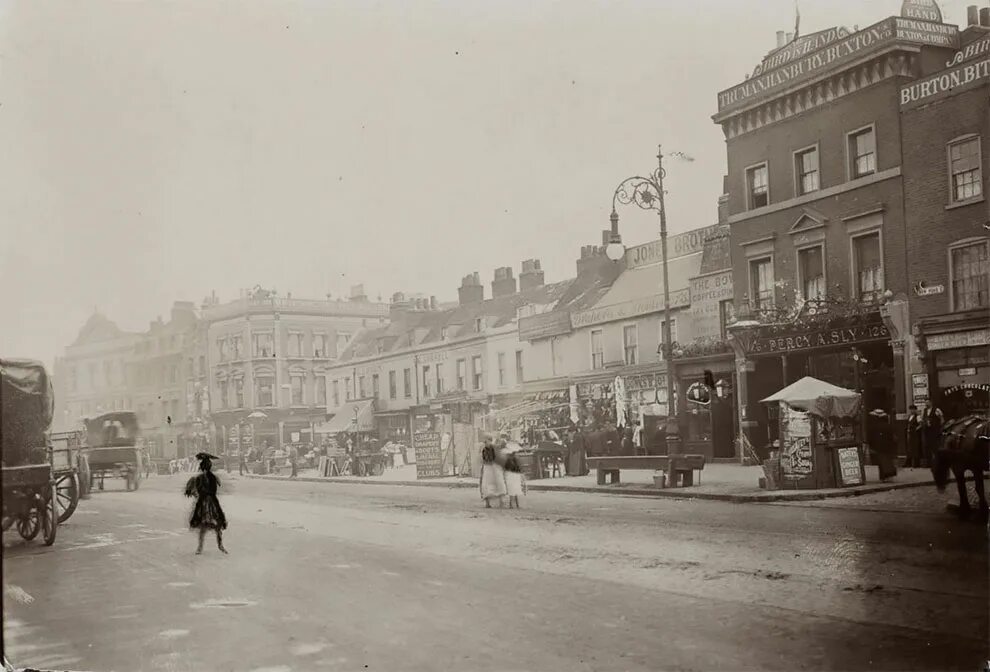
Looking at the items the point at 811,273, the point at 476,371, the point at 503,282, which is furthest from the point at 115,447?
the point at 811,273

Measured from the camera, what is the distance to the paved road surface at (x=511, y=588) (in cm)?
480

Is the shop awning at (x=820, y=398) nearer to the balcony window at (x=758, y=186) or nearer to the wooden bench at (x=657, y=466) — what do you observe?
the wooden bench at (x=657, y=466)

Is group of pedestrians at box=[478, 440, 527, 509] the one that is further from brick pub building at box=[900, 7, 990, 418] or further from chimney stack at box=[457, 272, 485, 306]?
brick pub building at box=[900, 7, 990, 418]

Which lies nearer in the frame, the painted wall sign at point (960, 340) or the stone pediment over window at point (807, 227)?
the painted wall sign at point (960, 340)

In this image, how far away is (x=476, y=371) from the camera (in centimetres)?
625

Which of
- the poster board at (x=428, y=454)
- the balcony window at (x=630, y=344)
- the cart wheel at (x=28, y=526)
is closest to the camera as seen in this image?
the balcony window at (x=630, y=344)

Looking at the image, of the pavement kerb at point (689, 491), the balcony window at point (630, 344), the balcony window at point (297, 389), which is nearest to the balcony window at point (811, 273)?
the balcony window at point (630, 344)

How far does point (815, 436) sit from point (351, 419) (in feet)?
11.6

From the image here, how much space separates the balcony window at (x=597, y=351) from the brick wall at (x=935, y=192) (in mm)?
1905

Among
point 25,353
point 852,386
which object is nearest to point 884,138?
point 852,386

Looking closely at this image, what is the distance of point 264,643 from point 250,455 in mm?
1723

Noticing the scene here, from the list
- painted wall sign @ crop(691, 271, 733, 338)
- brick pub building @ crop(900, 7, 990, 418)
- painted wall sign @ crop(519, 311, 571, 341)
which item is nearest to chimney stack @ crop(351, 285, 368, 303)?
painted wall sign @ crop(519, 311, 571, 341)

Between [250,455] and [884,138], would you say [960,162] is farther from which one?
[250,455]

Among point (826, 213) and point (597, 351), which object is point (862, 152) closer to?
point (826, 213)
